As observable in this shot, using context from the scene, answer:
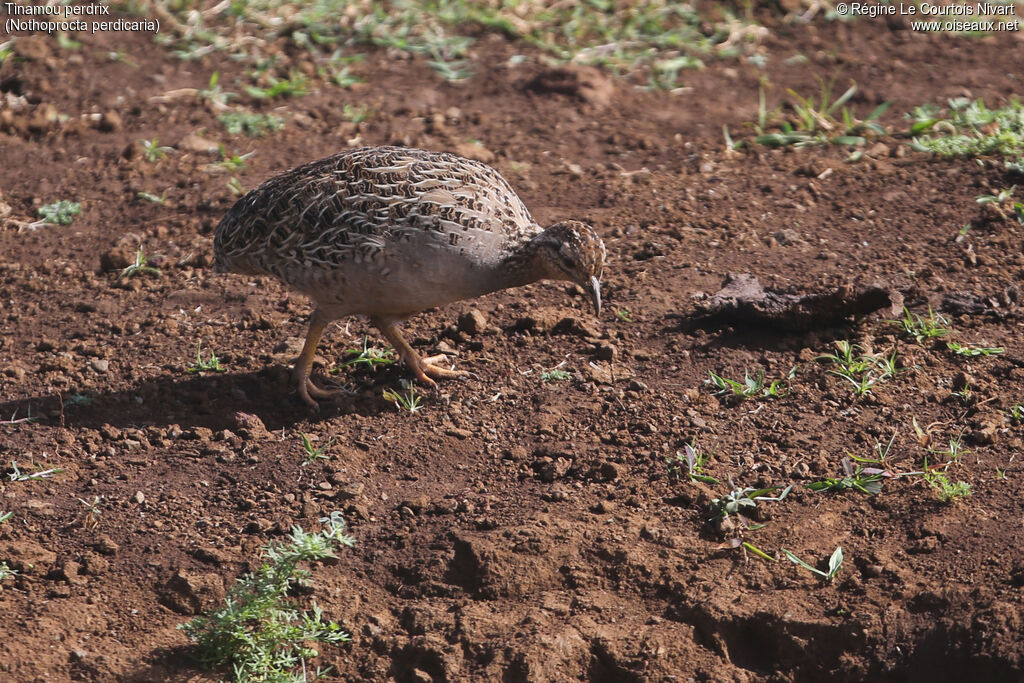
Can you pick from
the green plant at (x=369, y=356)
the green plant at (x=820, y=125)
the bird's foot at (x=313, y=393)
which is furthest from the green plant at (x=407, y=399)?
the green plant at (x=820, y=125)

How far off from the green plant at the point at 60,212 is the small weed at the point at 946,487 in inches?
231

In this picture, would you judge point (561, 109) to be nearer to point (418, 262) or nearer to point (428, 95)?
point (428, 95)

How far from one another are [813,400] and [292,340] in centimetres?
297

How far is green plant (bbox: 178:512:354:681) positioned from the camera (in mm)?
4445

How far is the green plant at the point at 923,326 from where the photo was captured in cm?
623

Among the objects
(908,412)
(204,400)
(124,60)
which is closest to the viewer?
(908,412)

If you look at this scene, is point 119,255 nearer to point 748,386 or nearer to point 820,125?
point 748,386

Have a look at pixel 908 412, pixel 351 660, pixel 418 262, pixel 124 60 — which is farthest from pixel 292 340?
pixel 124 60

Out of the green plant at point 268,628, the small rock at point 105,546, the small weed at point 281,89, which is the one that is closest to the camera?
the green plant at point 268,628

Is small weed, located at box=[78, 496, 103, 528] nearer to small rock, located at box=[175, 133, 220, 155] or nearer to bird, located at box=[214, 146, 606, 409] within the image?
bird, located at box=[214, 146, 606, 409]

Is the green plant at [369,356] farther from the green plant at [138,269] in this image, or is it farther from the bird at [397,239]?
the green plant at [138,269]

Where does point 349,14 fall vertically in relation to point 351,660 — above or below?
above

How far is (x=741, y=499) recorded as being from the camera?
515 cm

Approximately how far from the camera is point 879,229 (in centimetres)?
737
